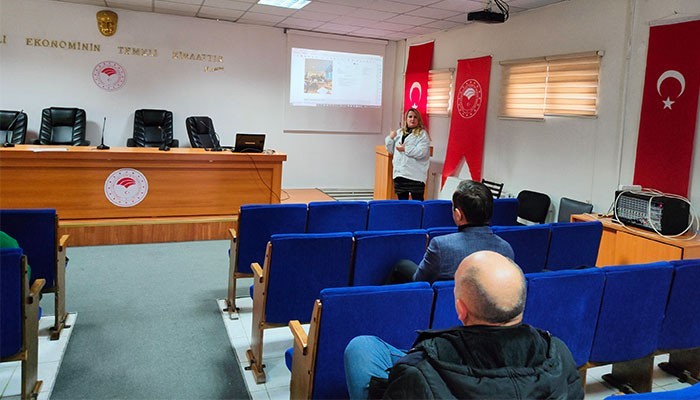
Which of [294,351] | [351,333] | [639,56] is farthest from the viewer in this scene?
[639,56]

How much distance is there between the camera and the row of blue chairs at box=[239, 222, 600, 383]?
2754mm

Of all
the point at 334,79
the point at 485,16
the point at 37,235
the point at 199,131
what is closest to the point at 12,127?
the point at 199,131

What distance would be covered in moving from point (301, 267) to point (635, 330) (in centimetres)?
175

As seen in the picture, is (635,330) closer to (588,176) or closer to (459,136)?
(588,176)

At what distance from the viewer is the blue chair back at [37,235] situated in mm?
3154

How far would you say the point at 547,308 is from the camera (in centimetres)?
231

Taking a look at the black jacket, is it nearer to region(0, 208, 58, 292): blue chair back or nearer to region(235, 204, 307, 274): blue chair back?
region(235, 204, 307, 274): blue chair back

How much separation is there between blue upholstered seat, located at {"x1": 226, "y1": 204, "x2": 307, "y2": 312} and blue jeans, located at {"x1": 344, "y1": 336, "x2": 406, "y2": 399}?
86.0 inches

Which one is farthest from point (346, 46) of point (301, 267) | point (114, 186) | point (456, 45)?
point (301, 267)

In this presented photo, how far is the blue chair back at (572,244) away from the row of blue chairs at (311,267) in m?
0.99

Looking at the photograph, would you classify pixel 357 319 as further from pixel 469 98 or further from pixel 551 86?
pixel 469 98

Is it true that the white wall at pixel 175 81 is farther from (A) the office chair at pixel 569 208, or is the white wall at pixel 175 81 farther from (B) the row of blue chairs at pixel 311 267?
(B) the row of blue chairs at pixel 311 267

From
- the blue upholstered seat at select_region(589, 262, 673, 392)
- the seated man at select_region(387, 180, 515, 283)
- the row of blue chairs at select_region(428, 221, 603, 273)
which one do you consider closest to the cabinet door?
the row of blue chairs at select_region(428, 221, 603, 273)

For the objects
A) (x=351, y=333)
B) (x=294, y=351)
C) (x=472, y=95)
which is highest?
(x=472, y=95)
